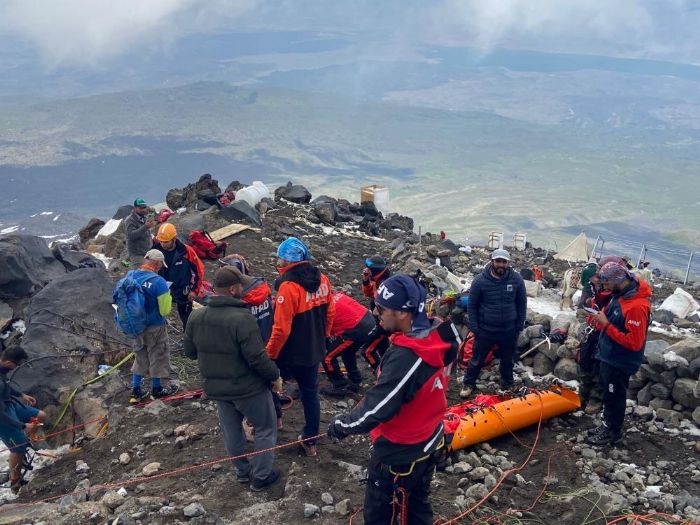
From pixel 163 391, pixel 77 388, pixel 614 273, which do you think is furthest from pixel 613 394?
pixel 77 388

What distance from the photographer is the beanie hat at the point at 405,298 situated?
3691mm

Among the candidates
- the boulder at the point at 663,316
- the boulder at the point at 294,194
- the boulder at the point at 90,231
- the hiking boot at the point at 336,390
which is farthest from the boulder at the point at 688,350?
the boulder at the point at 90,231

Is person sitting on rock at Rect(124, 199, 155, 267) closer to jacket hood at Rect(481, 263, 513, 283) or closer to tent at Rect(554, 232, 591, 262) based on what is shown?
jacket hood at Rect(481, 263, 513, 283)

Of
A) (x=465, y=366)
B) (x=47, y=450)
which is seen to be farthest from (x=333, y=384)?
(x=47, y=450)

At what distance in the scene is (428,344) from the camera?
3.70 meters

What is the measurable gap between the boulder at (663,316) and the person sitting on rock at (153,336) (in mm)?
8787

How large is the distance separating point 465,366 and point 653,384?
89.1 inches

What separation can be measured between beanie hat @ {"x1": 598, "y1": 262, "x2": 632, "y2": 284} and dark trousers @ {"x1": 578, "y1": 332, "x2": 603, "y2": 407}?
3.98 feet

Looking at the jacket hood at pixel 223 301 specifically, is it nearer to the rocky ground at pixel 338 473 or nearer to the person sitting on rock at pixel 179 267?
the rocky ground at pixel 338 473

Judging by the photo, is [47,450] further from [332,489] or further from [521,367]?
[521,367]

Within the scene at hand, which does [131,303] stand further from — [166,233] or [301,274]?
[301,274]

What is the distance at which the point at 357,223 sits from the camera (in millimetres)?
19719

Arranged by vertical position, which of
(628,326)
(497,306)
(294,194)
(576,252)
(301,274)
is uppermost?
(301,274)

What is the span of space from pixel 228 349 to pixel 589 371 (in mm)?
4259
